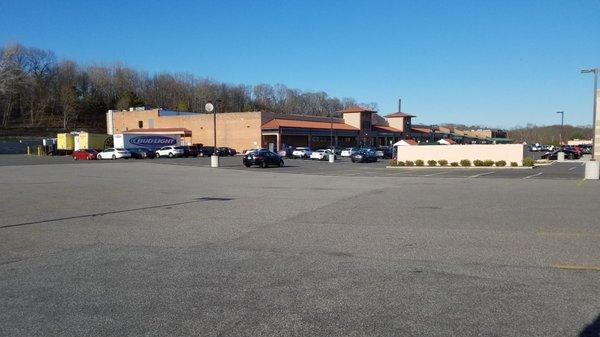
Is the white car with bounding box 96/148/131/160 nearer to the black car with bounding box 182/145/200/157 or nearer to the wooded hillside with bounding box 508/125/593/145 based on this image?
the black car with bounding box 182/145/200/157

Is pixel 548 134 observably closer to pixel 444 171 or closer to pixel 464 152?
pixel 464 152

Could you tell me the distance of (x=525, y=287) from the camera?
19.8 feet

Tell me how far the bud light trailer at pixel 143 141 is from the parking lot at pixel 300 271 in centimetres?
5330

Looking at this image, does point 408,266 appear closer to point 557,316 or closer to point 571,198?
point 557,316

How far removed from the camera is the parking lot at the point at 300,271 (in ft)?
16.1

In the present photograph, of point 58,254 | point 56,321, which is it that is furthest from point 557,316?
point 58,254

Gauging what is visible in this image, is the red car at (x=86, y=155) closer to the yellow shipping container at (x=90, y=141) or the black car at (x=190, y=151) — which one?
the yellow shipping container at (x=90, y=141)

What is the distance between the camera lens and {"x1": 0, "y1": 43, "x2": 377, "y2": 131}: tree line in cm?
10994

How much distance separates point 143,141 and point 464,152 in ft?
140

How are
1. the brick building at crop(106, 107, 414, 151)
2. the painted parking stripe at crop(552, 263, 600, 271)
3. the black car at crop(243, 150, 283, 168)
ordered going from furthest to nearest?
the brick building at crop(106, 107, 414, 151) < the black car at crop(243, 150, 283, 168) < the painted parking stripe at crop(552, 263, 600, 271)

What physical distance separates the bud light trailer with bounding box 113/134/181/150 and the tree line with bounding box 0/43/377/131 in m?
31.1

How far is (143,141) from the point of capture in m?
67.7

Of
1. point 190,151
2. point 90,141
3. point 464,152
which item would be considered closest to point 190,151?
point 190,151

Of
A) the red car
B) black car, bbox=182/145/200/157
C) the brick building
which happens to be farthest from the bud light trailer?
the brick building
